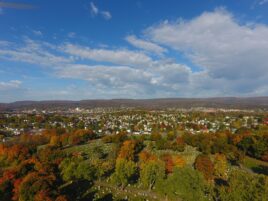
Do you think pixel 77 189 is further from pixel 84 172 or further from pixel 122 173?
pixel 122 173

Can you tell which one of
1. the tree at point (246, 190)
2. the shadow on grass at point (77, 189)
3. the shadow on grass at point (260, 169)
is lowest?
the shadow on grass at point (260, 169)

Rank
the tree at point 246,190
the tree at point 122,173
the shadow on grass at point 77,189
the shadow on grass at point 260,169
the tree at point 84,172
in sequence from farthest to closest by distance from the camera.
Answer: the shadow on grass at point 260,169 < the tree at point 84,172 < the tree at point 122,173 < the shadow on grass at point 77,189 < the tree at point 246,190

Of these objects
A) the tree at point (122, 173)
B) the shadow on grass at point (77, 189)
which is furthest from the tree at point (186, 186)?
the shadow on grass at point (77, 189)

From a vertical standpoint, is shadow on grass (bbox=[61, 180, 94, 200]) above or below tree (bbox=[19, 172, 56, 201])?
below

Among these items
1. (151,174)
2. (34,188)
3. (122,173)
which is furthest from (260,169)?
(34,188)

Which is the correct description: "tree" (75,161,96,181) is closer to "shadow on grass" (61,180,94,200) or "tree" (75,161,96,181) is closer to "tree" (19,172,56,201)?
"shadow on grass" (61,180,94,200)

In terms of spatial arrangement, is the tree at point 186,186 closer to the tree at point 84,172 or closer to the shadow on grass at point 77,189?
the shadow on grass at point 77,189

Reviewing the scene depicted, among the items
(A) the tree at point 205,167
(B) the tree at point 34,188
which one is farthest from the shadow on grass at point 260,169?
(B) the tree at point 34,188

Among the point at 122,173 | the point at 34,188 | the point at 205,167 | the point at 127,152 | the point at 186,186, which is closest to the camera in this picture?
the point at 186,186

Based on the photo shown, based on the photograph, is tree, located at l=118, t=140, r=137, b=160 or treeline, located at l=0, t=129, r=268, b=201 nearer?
treeline, located at l=0, t=129, r=268, b=201

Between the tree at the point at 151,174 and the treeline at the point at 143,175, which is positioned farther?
the tree at the point at 151,174

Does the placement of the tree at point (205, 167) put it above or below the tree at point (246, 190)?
below

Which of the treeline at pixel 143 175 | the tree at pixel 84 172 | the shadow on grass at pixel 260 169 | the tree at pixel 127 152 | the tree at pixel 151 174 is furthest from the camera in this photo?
the tree at pixel 127 152

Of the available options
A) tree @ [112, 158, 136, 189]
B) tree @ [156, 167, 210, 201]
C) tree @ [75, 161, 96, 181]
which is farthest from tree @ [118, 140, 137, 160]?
tree @ [156, 167, 210, 201]
